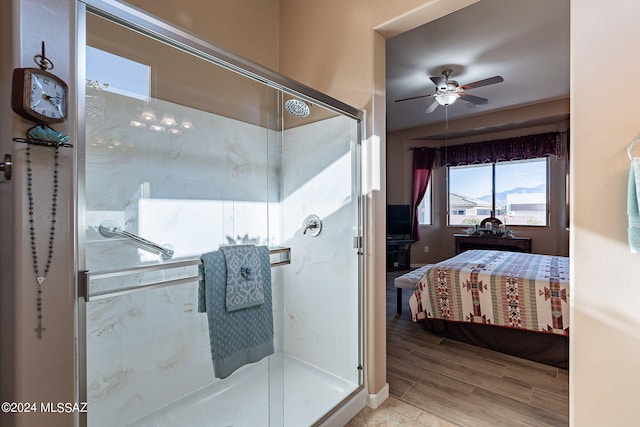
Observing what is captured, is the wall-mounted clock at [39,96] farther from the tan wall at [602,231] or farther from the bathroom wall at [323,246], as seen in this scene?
the tan wall at [602,231]

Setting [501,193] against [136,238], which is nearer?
[136,238]

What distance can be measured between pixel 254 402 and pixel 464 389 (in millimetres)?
1434

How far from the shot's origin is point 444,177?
6.35m

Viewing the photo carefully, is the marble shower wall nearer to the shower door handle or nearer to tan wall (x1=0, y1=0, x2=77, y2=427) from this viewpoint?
the shower door handle

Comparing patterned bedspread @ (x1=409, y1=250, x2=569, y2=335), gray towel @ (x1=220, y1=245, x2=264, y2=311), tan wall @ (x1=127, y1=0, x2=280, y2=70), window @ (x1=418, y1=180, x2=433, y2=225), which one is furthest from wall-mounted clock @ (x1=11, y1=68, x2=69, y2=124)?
window @ (x1=418, y1=180, x2=433, y2=225)

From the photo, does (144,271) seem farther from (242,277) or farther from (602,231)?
(602,231)

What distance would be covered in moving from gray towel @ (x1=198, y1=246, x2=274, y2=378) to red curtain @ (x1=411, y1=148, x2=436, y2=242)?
17.1 feet

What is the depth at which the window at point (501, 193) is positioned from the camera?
5.36 metres

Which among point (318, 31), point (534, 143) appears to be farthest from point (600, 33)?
point (534, 143)

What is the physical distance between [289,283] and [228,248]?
0.73 meters

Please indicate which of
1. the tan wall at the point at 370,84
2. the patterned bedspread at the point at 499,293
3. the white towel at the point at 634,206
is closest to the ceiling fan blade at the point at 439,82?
the tan wall at the point at 370,84

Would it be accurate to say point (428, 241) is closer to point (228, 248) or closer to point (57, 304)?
point (228, 248)

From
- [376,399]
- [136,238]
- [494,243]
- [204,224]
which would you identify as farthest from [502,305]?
[494,243]

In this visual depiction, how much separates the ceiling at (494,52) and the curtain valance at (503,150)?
0.78 m
